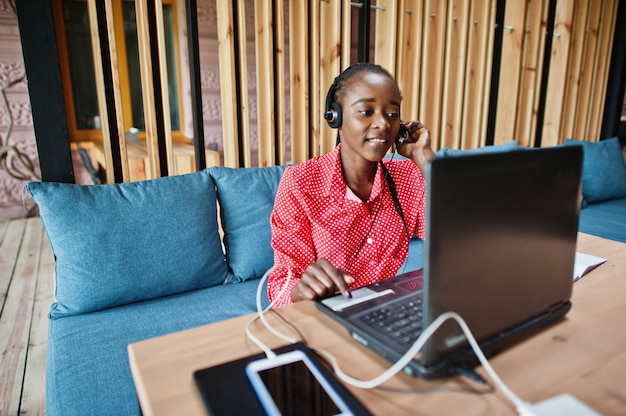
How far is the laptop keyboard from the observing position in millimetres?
664

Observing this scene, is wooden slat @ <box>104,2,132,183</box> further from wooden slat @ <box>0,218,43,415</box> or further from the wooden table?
the wooden table

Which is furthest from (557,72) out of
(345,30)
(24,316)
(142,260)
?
(24,316)

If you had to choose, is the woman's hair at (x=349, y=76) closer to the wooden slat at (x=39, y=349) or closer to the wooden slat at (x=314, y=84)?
the wooden slat at (x=314, y=84)

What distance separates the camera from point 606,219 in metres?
2.69

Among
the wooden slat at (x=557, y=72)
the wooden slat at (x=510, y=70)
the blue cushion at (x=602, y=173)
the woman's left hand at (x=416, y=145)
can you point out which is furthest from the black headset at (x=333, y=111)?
the wooden slat at (x=557, y=72)

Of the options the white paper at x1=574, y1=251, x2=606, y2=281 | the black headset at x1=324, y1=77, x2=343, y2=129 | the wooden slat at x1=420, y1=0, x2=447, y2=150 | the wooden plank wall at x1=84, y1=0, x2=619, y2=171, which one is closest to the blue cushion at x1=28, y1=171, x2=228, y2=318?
the wooden plank wall at x1=84, y1=0, x2=619, y2=171

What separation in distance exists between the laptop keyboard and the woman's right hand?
96 mm

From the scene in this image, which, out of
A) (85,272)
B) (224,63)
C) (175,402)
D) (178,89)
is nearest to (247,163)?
(224,63)

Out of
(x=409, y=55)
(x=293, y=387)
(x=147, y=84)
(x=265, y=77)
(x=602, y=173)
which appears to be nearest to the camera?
(x=293, y=387)

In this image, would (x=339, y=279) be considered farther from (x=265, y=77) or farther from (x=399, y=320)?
(x=265, y=77)

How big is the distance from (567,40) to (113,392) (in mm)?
3709

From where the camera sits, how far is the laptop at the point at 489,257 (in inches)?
20.6

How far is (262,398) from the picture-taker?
1.76 ft

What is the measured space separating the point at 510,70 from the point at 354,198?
8.01 ft
